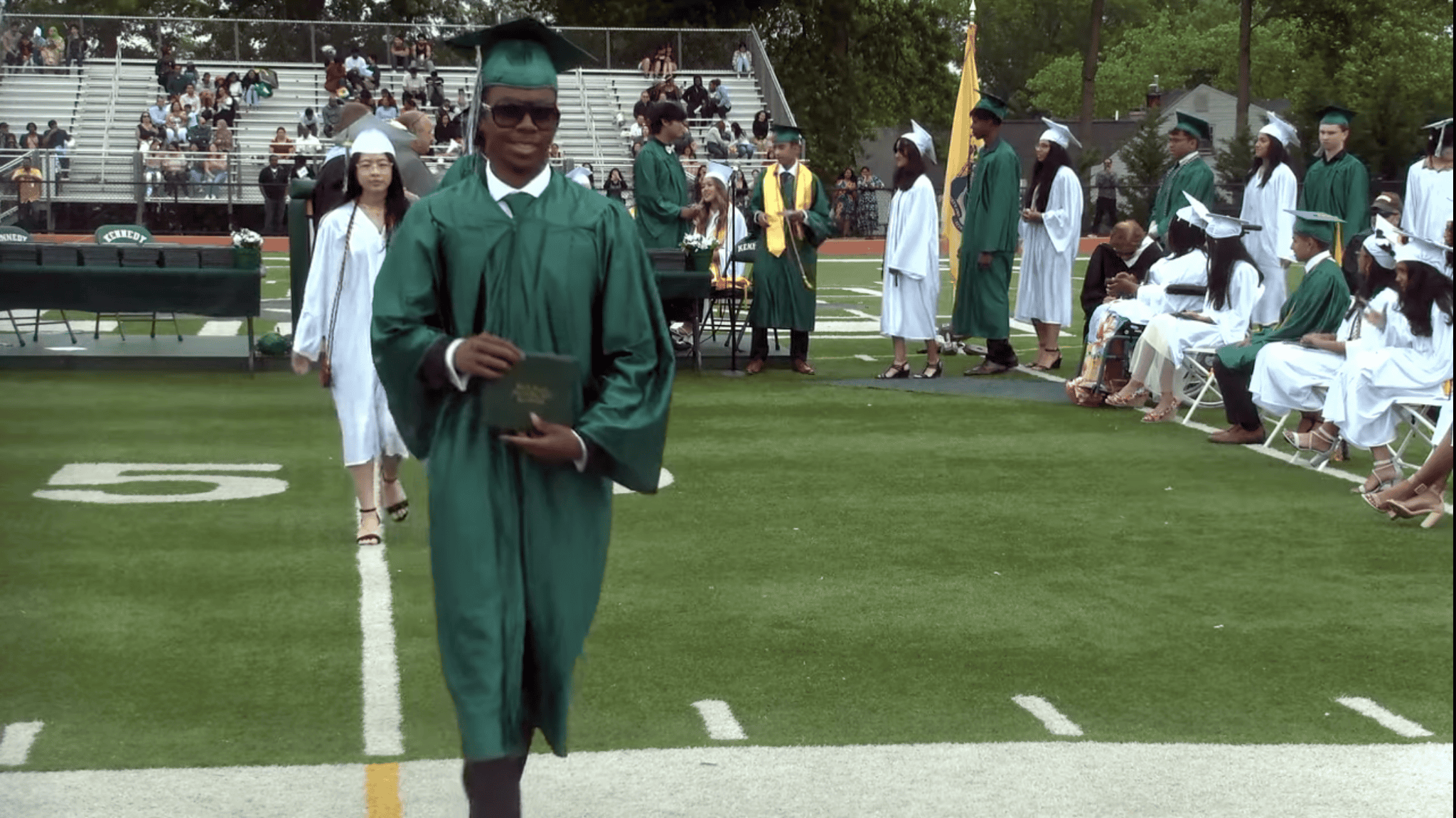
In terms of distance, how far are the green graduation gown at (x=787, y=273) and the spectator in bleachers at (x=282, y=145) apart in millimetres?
22111

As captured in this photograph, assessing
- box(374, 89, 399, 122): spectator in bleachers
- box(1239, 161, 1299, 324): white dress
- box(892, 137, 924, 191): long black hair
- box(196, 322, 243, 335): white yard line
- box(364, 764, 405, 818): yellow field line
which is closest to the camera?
box(364, 764, 405, 818): yellow field line

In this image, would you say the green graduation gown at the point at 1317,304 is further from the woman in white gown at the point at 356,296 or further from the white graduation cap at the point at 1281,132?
the woman in white gown at the point at 356,296

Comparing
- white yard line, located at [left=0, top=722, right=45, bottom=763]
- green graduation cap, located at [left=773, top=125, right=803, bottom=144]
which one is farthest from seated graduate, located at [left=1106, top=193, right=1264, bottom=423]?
white yard line, located at [left=0, top=722, right=45, bottom=763]

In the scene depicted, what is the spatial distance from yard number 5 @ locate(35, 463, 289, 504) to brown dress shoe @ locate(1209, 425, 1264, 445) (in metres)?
5.66

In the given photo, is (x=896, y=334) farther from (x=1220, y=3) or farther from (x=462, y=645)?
(x=1220, y=3)

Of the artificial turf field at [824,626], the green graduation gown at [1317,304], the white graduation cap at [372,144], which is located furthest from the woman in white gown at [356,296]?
the green graduation gown at [1317,304]

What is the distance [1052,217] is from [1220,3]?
266 feet

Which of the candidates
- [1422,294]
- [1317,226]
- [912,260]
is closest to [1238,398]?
[1317,226]

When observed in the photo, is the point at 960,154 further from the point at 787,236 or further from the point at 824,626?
the point at 824,626

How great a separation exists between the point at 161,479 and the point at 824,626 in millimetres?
4826

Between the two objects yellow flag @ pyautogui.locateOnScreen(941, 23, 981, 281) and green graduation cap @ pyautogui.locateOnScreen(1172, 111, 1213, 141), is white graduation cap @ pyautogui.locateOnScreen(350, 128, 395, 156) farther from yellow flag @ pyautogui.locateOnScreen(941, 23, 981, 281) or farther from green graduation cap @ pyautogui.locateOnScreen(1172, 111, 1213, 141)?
yellow flag @ pyautogui.locateOnScreen(941, 23, 981, 281)

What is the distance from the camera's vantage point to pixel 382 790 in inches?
208

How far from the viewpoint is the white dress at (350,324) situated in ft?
28.5

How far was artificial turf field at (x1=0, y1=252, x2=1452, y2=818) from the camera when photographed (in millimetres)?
5547
